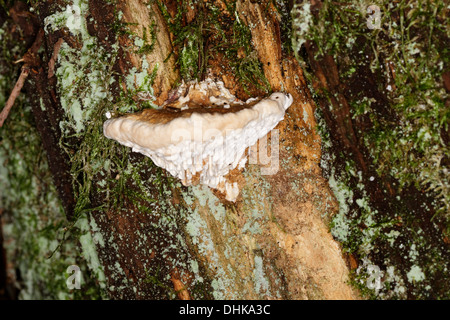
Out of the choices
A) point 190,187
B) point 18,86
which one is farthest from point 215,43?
point 18,86

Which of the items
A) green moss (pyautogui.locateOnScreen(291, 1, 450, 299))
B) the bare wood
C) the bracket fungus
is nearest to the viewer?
the bracket fungus

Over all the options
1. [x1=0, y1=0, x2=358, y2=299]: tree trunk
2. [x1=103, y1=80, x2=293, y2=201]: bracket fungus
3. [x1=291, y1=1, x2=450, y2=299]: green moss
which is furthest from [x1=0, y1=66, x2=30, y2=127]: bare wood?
[x1=291, y1=1, x2=450, y2=299]: green moss

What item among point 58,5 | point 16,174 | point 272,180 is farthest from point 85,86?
point 16,174

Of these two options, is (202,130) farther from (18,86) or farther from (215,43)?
(18,86)

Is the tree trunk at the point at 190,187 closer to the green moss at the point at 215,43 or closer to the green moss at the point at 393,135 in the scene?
the green moss at the point at 215,43

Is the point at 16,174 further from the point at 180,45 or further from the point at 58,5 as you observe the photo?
the point at 180,45

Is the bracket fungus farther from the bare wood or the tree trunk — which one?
the bare wood

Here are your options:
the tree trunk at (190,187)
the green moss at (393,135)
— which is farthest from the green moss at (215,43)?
the green moss at (393,135)
